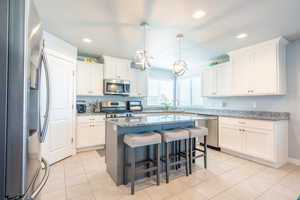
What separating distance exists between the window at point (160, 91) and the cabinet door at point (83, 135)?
2.51 meters

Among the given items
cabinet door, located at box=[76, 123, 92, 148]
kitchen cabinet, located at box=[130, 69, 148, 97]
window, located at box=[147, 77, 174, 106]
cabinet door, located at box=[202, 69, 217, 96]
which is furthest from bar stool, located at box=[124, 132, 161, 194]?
window, located at box=[147, 77, 174, 106]

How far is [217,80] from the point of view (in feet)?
13.0

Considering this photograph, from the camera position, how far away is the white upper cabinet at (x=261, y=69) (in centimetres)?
280

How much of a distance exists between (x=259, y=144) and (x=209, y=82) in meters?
2.05

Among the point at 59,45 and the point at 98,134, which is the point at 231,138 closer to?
the point at 98,134

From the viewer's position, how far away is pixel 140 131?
88.9 inches

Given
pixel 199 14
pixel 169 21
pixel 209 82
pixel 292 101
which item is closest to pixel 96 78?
pixel 169 21

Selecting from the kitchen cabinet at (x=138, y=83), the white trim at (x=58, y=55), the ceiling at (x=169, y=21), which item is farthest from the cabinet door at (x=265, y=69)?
the white trim at (x=58, y=55)

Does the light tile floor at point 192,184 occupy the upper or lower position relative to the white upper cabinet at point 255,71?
lower

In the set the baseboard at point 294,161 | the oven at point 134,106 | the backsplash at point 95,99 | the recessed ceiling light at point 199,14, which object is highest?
the recessed ceiling light at point 199,14

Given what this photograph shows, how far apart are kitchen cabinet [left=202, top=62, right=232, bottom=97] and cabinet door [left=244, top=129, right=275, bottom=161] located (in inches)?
45.1

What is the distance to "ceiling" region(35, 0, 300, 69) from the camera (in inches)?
74.1

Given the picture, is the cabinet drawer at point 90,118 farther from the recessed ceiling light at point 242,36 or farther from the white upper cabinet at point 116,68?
the recessed ceiling light at point 242,36

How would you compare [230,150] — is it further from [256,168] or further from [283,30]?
[283,30]
